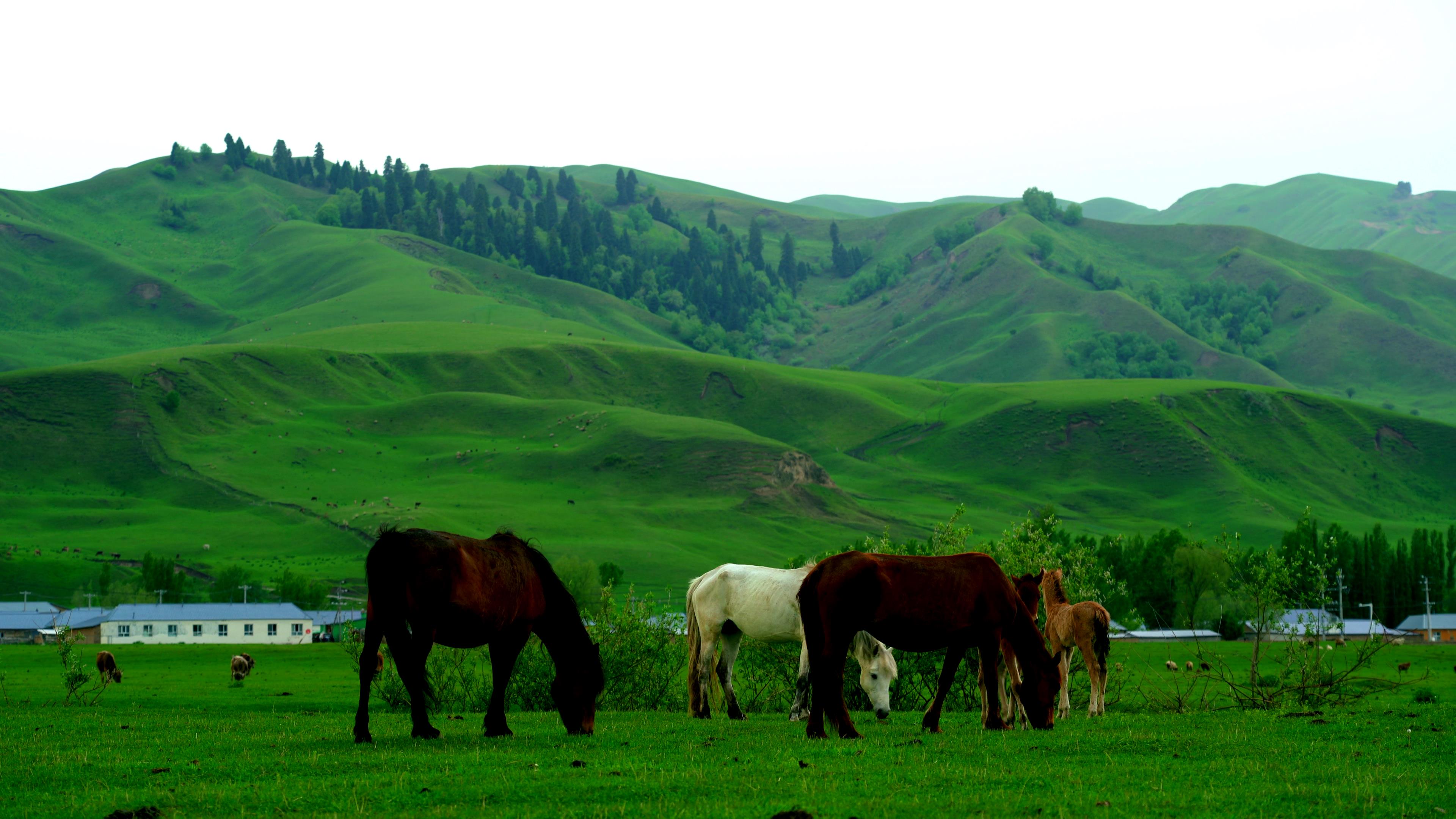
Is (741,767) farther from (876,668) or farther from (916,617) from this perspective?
(876,668)

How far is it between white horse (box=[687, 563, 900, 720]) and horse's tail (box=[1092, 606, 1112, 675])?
14.7 ft

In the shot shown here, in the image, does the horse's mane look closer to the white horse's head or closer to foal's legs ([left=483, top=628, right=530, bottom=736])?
the white horse's head

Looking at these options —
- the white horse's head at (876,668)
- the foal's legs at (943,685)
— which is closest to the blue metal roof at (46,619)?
the white horse's head at (876,668)

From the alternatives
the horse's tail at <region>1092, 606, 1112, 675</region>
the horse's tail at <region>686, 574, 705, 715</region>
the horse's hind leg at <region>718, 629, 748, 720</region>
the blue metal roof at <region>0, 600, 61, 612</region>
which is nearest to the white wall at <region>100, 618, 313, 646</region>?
the blue metal roof at <region>0, 600, 61, 612</region>

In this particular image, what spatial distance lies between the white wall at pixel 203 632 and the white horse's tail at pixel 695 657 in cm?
14154

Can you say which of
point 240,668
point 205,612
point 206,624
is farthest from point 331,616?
point 240,668

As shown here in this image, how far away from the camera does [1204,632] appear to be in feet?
511

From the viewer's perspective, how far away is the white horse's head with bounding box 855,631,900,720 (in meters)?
25.2

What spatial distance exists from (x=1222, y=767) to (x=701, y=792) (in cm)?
752

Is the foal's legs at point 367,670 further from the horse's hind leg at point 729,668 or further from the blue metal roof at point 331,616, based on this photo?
the blue metal roof at point 331,616

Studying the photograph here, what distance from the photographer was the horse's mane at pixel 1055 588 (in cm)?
2744

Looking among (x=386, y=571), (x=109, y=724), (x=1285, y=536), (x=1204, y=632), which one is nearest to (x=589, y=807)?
(x=386, y=571)

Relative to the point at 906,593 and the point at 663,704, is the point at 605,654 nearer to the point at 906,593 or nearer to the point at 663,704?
the point at 663,704

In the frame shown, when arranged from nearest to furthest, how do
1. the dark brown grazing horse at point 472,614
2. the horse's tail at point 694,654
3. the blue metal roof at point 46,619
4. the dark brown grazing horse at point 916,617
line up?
1. the dark brown grazing horse at point 472,614
2. the dark brown grazing horse at point 916,617
3. the horse's tail at point 694,654
4. the blue metal roof at point 46,619
